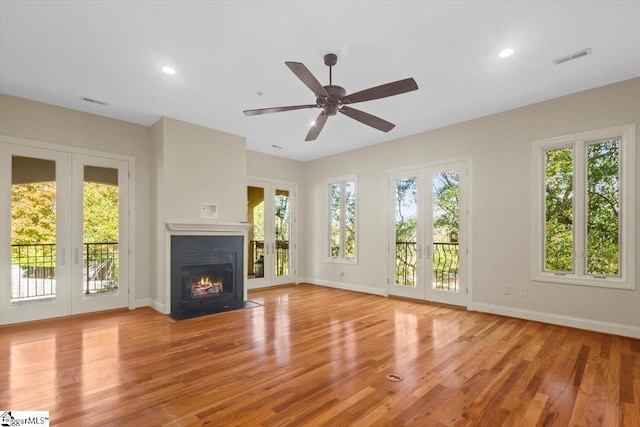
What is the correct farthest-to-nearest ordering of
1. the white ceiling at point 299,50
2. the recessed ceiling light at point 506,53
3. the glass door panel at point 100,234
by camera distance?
the glass door panel at point 100,234, the recessed ceiling light at point 506,53, the white ceiling at point 299,50

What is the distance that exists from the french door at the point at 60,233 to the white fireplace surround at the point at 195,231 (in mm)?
863

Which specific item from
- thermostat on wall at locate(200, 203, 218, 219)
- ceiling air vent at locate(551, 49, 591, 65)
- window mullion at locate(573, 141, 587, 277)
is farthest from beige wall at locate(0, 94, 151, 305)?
window mullion at locate(573, 141, 587, 277)

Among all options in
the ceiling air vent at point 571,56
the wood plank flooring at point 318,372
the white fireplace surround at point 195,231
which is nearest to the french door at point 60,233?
the wood plank flooring at point 318,372

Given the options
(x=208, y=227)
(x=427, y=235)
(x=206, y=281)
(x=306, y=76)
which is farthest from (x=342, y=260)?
(x=306, y=76)

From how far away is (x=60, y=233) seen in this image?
182 inches

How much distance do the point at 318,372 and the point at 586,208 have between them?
13.3ft

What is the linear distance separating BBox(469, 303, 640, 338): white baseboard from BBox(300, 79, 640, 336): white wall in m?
0.01

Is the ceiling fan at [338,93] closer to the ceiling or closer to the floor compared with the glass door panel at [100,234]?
closer to the ceiling

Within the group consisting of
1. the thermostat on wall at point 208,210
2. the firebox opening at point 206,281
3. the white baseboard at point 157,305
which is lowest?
the white baseboard at point 157,305

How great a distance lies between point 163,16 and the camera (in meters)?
2.67

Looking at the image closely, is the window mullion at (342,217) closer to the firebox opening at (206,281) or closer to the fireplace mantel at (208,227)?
the fireplace mantel at (208,227)

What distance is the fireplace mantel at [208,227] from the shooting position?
4.95m

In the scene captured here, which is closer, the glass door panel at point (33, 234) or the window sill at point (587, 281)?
the window sill at point (587, 281)

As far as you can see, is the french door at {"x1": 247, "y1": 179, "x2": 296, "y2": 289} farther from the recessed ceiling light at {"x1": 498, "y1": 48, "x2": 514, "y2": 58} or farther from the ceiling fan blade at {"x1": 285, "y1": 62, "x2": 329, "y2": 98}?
the recessed ceiling light at {"x1": 498, "y1": 48, "x2": 514, "y2": 58}
